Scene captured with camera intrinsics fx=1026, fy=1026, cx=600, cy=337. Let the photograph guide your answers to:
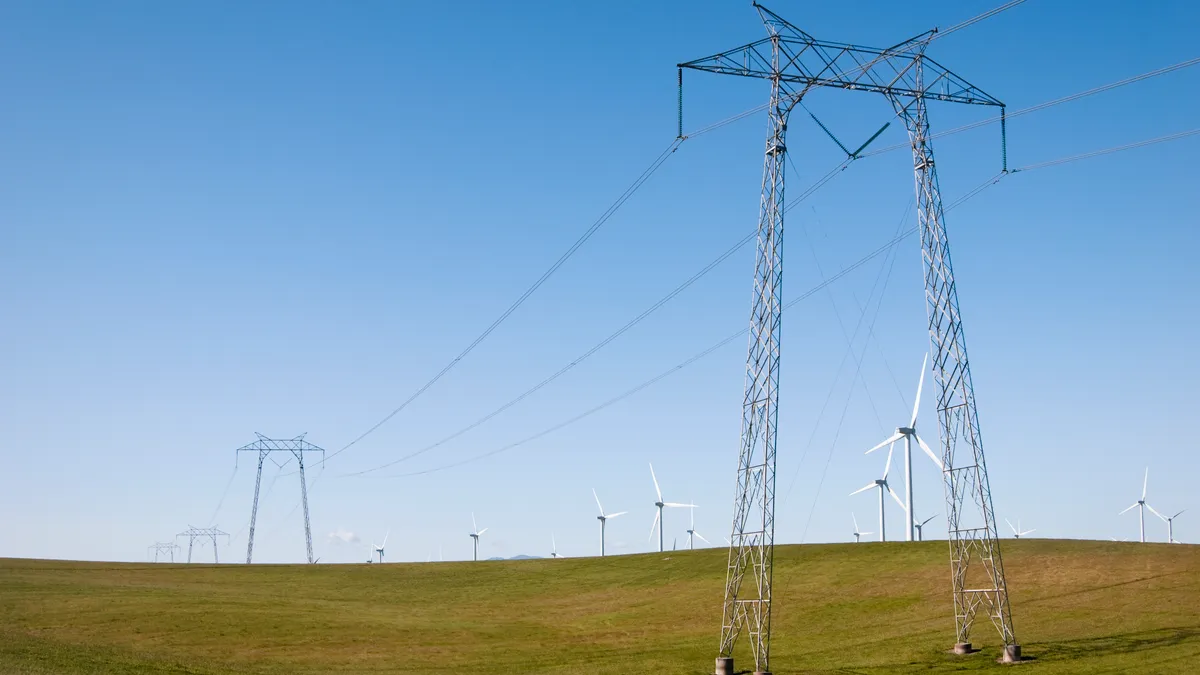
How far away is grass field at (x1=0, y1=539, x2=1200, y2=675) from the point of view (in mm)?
51969

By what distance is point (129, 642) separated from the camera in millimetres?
58469

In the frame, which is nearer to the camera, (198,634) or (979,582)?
(198,634)

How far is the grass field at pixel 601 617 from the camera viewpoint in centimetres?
5197

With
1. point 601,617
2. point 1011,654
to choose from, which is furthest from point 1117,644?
point 601,617

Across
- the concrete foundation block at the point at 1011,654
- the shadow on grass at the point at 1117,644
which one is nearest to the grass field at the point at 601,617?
the shadow on grass at the point at 1117,644

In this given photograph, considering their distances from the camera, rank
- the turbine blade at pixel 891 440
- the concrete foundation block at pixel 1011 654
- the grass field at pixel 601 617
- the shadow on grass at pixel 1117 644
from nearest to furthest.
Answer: the concrete foundation block at pixel 1011 654 → the shadow on grass at pixel 1117 644 → the grass field at pixel 601 617 → the turbine blade at pixel 891 440

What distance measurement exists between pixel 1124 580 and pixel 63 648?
63.9 m

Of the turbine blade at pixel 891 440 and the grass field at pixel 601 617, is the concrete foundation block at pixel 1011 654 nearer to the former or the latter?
the grass field at pixel 601 617

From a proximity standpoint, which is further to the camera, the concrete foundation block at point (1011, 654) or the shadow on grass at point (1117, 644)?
the shadow on grass at point (1117, 644)

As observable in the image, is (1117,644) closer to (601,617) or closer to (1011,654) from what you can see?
(1011,654)

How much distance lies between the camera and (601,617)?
74.4 metres

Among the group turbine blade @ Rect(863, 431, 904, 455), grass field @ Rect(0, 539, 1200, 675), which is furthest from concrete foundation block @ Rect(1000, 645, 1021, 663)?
turbine blade @ Rect(863, 431, 904, 455)

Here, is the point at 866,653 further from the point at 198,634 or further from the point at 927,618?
the point at 198,634

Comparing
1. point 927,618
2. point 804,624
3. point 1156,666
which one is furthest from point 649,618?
point 1156,666
